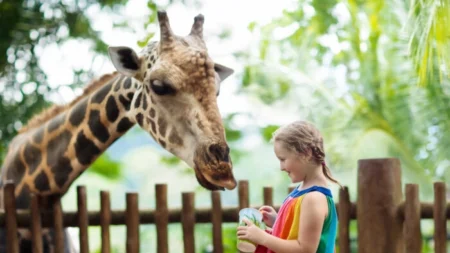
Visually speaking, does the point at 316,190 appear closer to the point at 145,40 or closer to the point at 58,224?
the point at 58,224

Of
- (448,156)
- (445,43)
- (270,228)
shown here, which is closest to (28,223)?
(270,228)

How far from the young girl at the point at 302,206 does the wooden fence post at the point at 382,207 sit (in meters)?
1.28

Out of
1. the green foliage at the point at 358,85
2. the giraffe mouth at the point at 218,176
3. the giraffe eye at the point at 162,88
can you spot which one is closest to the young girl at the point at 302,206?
the giraffe mouth at the point at 218,176

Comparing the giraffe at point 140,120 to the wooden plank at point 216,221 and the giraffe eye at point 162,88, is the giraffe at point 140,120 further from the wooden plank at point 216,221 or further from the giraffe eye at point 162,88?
the wooden plank at point 216,221

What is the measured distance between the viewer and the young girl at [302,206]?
2256 millimetres

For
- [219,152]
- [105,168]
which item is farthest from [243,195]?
[105,168]

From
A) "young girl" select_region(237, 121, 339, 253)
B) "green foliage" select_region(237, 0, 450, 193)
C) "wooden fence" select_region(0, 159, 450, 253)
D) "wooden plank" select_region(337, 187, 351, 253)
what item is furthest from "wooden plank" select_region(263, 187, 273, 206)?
"green foliage" select_region(237, 0, 450, 193)

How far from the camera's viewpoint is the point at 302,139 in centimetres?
229

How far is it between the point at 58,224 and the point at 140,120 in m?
0.75

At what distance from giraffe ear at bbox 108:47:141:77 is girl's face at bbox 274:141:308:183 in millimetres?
1263

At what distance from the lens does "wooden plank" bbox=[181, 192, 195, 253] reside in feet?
12.5

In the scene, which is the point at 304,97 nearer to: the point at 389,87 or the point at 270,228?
the point at 389,87

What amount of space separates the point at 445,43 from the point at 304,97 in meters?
5.94

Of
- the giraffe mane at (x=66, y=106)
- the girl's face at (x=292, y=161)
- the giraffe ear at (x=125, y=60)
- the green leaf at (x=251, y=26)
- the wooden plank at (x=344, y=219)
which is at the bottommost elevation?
the wooden plank at (x=344, y=219)
